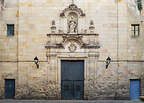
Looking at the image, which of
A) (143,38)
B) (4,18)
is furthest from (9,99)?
(143,38)

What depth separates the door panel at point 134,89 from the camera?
2188 centimetres

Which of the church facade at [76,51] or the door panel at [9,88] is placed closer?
the church facade at [76,51]

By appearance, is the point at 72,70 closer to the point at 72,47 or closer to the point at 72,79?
the point at 72,79

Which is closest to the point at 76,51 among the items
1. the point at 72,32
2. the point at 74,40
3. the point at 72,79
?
the point at 74,40

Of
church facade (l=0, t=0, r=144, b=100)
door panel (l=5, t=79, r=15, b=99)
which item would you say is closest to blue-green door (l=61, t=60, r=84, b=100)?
church facade (l=0, t=0, r=144, b=100)

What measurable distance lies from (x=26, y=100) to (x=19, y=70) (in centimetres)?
236

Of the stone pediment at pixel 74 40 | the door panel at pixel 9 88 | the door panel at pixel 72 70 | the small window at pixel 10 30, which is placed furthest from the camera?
the small window at pixel 10 30

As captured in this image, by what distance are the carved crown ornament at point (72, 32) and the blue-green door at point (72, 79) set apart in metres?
1.22

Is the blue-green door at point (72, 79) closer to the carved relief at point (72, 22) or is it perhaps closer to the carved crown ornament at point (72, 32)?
the carved crown ornament at point (72, 32)

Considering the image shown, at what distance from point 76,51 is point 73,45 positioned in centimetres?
51

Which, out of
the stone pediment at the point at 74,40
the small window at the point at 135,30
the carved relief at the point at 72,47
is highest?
the small window at the point at 135,30

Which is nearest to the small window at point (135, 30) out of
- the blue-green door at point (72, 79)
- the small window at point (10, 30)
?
the blue-green door at point (72, 79)

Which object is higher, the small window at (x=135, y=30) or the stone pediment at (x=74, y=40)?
the small window at (x=135, y=30)

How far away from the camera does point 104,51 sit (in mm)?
21781
